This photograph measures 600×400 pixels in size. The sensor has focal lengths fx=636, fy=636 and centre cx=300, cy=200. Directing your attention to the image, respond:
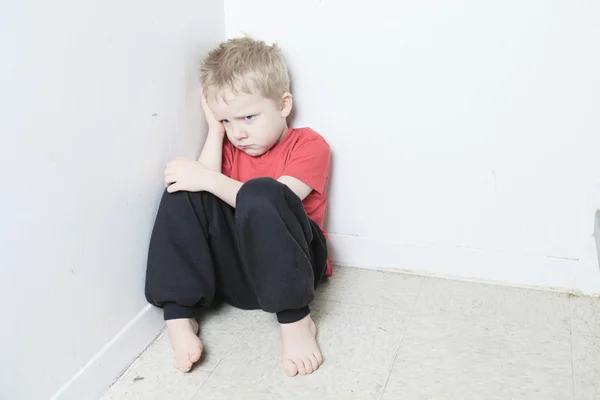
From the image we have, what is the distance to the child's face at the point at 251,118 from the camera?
1.12 m

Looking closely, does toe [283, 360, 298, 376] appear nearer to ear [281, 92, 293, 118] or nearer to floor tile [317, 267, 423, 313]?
floor tile [317, 267, 423, 313]

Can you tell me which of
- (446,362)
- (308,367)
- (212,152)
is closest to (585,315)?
(446,362)

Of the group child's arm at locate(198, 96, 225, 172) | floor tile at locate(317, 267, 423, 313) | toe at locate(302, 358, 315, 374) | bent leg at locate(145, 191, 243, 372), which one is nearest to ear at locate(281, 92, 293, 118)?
child's arm at locate(198, 96, 225, 172)

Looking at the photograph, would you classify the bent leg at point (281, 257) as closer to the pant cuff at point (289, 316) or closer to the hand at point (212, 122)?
the pant cuff at point (289, 316)

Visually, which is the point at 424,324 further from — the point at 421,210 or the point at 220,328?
the point at 220,328

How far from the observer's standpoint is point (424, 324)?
1139 millimetres

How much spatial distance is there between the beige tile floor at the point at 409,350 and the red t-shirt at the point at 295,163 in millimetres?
189

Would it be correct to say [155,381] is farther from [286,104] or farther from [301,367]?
[286,104]

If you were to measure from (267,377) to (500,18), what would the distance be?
2.39ft

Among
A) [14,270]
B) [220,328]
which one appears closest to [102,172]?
[14,270]

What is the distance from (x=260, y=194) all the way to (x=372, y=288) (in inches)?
15.0

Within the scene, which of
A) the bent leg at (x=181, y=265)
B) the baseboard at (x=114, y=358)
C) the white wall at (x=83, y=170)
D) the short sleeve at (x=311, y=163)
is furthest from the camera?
the short sleeve at (x=311, y=163)

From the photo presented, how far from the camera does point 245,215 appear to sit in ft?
3.34

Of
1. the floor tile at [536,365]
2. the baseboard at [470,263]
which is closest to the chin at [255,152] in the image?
the baseboard at [470,263]
